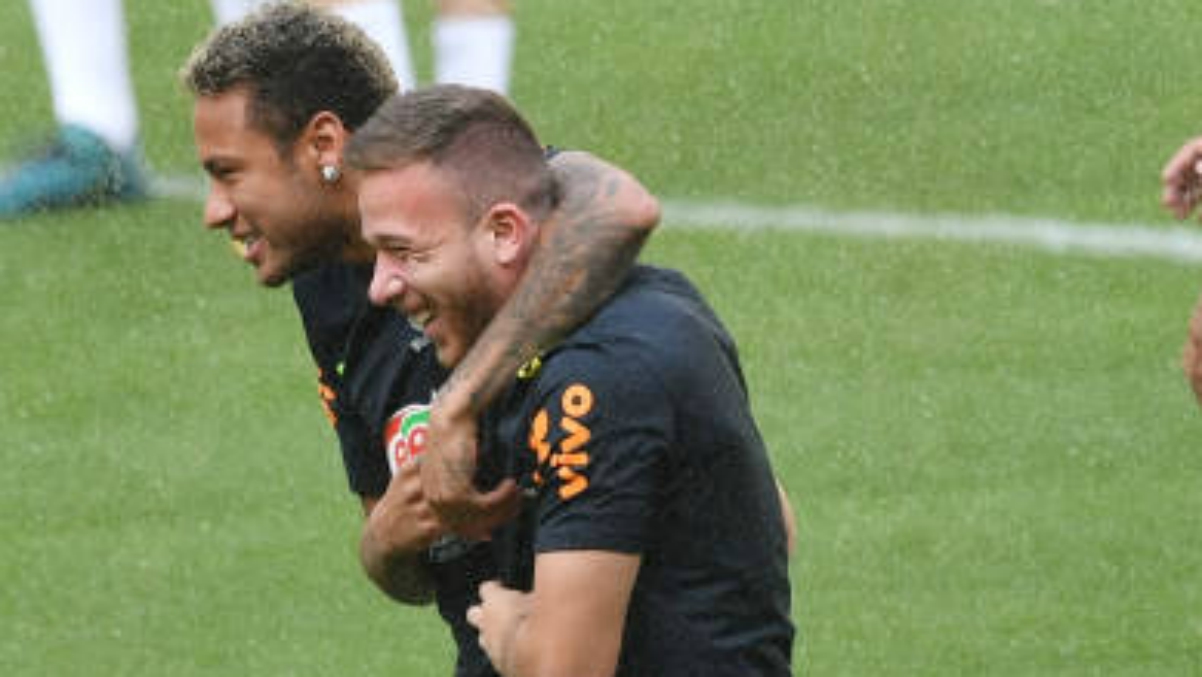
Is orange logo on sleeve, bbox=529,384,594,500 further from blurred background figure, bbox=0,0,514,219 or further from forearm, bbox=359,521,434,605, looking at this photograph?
blurred background figure, bbox=0,0,514,219

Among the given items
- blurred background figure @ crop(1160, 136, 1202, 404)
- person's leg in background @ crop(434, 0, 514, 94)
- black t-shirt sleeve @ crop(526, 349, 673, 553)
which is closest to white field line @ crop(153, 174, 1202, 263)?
person's leg in background @ crop(434, 0, 514, 94)

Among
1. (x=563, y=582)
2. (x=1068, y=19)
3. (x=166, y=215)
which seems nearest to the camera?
(x=563, y=582)

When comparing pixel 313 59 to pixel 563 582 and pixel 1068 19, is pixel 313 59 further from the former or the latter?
pixel 1068 19

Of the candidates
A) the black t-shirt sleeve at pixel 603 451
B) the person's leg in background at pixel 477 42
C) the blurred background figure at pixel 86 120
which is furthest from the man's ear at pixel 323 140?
the blurred background figure at pixel 86 120

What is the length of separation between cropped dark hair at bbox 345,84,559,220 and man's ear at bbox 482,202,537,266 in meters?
0.01

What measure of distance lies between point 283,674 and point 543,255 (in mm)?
2701

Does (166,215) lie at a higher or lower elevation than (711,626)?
lower

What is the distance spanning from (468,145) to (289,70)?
0.68m

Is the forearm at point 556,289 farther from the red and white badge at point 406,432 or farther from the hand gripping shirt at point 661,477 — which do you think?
the red and white badge at point 406,432

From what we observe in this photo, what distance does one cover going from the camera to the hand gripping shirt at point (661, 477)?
3990mm

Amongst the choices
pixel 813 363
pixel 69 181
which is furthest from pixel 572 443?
pixel 69 181

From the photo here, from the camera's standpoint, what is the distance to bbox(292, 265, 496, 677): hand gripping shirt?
4680mm

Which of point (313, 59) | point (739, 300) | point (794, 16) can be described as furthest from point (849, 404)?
point (313, 59)

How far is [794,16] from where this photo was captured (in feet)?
34.2
